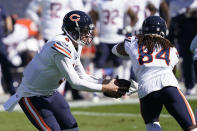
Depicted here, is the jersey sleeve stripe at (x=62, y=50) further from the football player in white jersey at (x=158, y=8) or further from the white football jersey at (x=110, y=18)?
the football player in white jersey at (x=158, y=8)

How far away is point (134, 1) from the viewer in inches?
436

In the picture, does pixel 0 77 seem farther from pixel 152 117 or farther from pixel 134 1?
pixel 152 117

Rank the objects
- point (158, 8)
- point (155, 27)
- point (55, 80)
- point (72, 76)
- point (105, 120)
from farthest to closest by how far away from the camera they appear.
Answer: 1. point (158, 8)
2. point (105, 120)
3. point (155, 27)
4. point (55, 80)
5. point (72, 76)

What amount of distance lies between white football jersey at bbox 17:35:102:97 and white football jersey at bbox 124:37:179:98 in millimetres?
396

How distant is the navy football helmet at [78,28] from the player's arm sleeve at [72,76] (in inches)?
11.9

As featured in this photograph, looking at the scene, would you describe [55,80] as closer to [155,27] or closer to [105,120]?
[155,27]

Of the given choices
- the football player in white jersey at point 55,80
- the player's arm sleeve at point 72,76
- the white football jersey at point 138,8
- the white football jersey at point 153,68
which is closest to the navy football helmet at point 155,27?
the white football jersey at point 153,68

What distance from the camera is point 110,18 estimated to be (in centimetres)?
1077

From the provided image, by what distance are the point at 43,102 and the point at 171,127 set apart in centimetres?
255

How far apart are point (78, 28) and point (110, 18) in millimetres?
5470

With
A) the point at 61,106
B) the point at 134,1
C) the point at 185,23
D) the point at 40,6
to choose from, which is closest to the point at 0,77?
the point at 40,6

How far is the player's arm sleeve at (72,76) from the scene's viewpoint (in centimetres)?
509

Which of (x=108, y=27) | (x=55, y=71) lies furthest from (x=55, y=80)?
(x=108, y=27)

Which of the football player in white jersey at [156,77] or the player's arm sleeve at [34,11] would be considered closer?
the football player in white jersey at [156,77]
